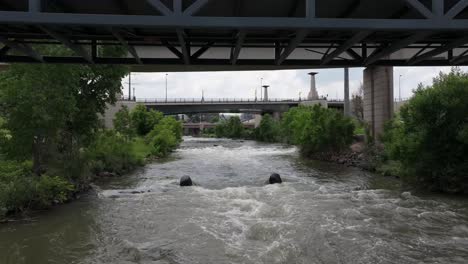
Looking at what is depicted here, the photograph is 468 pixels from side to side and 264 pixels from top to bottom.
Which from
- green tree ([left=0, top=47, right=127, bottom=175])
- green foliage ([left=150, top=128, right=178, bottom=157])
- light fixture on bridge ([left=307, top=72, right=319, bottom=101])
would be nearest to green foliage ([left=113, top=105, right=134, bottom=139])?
green foliage ([left=150, top=128, right=178, bottom=157])

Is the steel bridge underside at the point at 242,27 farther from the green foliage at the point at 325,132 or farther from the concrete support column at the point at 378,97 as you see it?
the green foliage at the point at 325,132

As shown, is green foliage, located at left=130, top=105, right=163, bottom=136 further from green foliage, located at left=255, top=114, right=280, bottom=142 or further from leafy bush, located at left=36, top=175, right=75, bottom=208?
leafy bush, located at left=36, top=175, right=75, bottom=208

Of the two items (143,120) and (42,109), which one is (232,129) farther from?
(42,109)

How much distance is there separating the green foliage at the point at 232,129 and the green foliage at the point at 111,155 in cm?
8318

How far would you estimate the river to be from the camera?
11.7 meters

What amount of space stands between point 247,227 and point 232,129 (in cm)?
10903

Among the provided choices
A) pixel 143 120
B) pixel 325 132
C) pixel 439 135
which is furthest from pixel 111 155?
pixel 143 120

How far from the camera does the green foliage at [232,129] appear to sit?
119412 millimetres

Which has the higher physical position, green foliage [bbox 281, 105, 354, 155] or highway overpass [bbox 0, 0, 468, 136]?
highway overpass [bbox 0, 0, 468, 136]

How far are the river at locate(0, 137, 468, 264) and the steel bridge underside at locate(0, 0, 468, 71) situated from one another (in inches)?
204

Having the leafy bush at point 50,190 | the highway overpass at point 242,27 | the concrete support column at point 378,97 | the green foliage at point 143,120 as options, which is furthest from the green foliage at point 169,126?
the highway overpass at point 242,27

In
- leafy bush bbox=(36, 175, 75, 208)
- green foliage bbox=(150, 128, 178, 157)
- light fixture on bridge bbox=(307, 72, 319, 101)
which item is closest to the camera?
leafy bush bbox=(36, 175, 75, 208)

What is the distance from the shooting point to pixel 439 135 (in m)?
20.7

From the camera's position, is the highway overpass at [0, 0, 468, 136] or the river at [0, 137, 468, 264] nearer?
the highway overpass at [0, 0, 468, 136]
